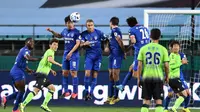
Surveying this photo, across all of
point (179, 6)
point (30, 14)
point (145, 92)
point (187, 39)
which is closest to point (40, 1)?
point (30, 14)

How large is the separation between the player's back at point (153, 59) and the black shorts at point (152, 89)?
12cm

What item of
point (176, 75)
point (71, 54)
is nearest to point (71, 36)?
point (71, 54)

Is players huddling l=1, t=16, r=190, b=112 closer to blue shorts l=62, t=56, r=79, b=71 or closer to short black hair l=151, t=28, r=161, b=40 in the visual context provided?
blue shorts l=62, t=56, r=79, b=71

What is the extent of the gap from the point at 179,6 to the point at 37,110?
12043 millimetres

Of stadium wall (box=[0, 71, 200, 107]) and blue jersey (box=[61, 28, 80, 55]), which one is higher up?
blue jersey (box=[61, 28, 80, 55])

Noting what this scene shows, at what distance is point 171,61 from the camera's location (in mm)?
17453

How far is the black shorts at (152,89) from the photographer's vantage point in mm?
13812

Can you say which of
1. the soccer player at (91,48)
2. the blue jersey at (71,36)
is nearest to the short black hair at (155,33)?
the soccer player at (91,48)

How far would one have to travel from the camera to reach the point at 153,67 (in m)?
13.7

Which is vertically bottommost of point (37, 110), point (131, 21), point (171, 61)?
point (37, 110)

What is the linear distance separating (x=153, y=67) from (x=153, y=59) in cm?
19

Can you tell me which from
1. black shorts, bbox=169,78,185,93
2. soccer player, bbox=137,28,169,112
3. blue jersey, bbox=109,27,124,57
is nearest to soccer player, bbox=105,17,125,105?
blue jersey, bbox=109,27,124,57

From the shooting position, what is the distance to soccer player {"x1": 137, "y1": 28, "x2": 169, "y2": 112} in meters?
13.6

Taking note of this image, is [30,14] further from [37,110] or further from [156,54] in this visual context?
[156,54]
